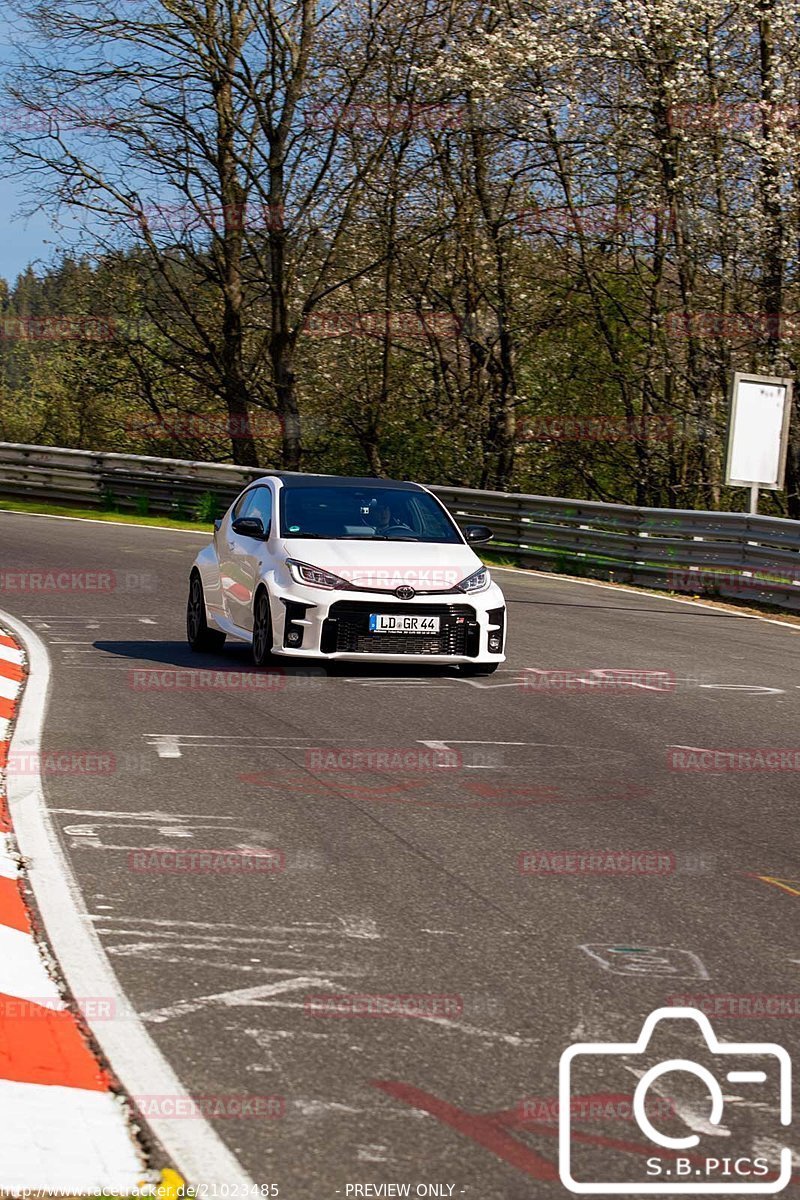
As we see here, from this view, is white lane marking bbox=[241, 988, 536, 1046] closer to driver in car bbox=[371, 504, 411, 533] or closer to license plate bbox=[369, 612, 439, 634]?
license plate bbox=[369, 612, 439, 634]

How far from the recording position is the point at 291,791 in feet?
25.9

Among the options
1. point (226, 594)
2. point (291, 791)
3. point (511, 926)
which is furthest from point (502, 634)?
point (511, 926)

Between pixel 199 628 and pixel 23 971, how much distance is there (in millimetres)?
8916

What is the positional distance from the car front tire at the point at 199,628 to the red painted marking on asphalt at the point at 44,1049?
9143 millimetres

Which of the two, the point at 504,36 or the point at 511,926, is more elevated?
the point at 504,36

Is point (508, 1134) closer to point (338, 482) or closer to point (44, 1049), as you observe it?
point (44, 1049)

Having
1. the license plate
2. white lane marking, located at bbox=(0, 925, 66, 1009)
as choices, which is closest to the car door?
the license plate

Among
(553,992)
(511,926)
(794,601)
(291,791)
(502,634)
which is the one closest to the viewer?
(553,992)

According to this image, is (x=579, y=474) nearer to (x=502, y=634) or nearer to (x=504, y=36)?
(x=504, y=36)

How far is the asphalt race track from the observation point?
154 inches

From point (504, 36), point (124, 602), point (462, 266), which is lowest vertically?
point (124, 602)

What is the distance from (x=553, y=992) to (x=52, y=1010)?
142 cm

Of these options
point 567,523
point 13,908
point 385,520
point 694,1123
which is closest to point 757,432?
point 567,523

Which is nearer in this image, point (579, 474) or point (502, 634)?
point (502, 634)
